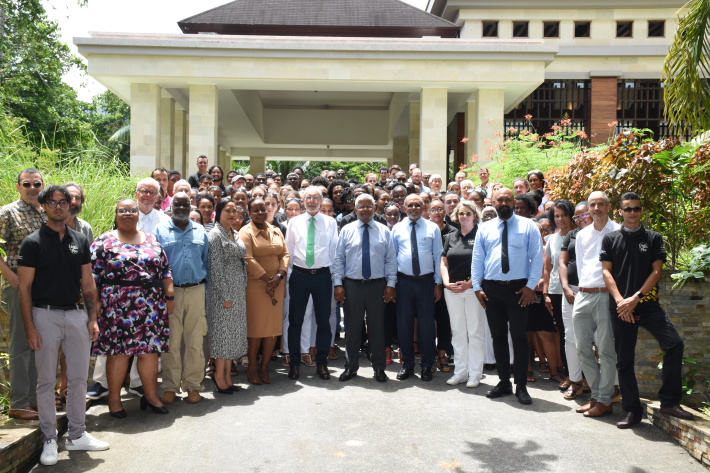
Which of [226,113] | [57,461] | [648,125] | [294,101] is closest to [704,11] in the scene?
[57,461]

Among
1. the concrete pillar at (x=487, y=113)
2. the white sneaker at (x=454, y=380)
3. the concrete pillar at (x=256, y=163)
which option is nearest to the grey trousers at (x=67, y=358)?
the white sneaker at (x=454, y=380)

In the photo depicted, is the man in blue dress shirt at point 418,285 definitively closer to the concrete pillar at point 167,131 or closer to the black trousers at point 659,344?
the black trousers at point 659,344

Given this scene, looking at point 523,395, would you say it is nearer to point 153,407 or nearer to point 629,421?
point 629,421

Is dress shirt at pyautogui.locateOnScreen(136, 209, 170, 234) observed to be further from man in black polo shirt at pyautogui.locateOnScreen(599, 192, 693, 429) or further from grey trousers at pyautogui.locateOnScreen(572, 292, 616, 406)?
man in black polo shirt at pyautogui.locateOnScreen(599, 192, 693, 429)

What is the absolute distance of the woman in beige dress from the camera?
7.76m

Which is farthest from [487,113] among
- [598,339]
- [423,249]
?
[598,339]

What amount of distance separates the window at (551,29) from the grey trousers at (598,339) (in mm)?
29993

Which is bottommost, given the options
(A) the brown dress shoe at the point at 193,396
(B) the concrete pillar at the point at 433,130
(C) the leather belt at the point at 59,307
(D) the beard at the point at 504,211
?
(A) the brown dress shoe at the point at 193,396

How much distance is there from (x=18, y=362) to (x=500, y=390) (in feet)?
16.5

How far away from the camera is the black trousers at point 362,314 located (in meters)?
8.07

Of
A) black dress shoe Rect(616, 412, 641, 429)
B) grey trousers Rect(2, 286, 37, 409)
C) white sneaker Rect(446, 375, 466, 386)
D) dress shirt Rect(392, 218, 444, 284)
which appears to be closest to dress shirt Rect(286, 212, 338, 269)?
dress shirt Rect(392, 218, 444, 284)

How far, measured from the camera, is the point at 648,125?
107 ft

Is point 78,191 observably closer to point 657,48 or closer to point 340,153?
point 340,153

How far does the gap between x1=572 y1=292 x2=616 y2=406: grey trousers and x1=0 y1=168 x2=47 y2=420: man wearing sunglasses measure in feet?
17.9
